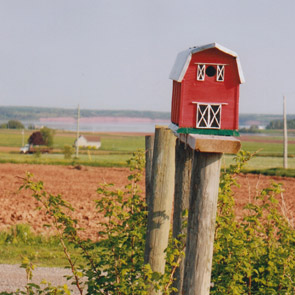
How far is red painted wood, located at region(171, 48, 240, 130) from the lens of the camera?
4.29 meters

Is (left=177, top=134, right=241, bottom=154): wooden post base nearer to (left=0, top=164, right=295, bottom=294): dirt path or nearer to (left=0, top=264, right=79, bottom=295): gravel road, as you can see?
(left=0, top=164, right=295, bottom=294): dirt path

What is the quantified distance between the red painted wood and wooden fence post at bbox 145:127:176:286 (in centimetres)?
86

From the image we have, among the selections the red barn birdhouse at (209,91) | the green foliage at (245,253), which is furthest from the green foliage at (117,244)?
the red barn birdhouse at (209,91)

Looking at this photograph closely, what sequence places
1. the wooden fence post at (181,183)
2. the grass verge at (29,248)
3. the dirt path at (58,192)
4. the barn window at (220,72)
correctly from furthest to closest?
the grass verge at (29,248)
the dirt path at (58,192)
the wooden fence post at (181,183)
the barn window at (220,72)

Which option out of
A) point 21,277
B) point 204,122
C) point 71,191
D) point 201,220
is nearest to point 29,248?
point 21,277

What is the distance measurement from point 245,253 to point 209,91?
1793 millimetres

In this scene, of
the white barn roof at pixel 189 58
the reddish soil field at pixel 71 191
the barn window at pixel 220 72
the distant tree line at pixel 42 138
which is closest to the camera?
the white barn roof at pixel 189 58

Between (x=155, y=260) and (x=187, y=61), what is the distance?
194 centimetres

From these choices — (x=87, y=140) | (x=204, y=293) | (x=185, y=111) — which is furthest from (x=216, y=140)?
(x=87, y=140)

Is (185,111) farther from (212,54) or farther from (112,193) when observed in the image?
(112,193)

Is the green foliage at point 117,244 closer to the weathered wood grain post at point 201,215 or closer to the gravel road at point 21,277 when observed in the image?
the weathered wood grain post at point 201,215

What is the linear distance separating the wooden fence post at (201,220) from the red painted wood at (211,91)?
1.14ft

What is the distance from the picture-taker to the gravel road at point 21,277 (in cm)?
972

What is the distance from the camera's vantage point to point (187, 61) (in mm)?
4262
